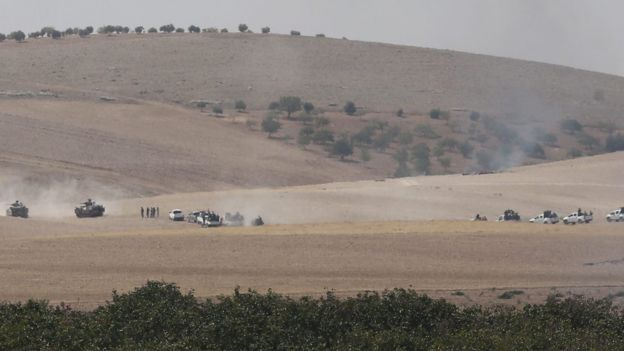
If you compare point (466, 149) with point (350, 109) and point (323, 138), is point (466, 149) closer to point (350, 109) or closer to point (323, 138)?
point (323, 138)

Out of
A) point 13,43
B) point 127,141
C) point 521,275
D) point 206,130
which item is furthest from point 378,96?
point 521,275

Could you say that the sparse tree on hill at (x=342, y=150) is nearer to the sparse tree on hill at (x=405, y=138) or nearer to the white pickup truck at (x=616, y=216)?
the sparse tree on hill at (x=405, y=138)

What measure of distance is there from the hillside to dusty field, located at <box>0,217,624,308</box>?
111 ft

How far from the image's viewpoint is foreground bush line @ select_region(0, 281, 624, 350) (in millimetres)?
30062

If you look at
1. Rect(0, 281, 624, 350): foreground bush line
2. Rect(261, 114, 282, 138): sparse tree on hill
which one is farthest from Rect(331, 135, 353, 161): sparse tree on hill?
Rect(0, 281, 624, 350): foreground bush line

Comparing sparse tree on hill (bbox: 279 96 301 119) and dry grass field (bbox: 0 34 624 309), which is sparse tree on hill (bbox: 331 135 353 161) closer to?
dry grass field (bbox: 0 34 624 309)

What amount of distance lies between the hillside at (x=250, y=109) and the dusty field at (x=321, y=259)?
33.9m

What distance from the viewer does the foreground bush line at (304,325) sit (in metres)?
30.1

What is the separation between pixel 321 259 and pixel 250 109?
99588 millimetres

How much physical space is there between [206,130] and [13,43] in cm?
6917

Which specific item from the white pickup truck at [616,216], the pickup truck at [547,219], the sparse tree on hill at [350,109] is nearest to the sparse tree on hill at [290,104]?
the sparse tree on hill at [350,109]

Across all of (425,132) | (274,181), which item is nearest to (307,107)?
(425,132)

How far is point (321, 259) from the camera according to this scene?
56719 millimetres

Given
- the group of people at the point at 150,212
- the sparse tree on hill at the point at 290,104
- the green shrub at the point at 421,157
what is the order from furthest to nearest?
the sparse tree on hill at the point at 290,104 → the green shrub at the point at 421,157 → the group of people at the point at 150,212
